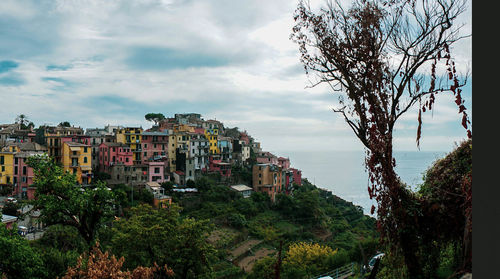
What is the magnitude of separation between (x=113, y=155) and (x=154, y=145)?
403 cm

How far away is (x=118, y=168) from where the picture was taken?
2672 centimetres

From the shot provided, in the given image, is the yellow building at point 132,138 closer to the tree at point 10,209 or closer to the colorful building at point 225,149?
the colorful building at point 225,149

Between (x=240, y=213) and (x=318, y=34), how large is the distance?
2229 centimetres

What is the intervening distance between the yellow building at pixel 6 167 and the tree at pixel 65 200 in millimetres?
17654

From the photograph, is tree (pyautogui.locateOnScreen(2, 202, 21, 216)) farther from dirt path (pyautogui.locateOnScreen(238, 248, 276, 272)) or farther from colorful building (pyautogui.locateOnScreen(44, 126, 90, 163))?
dirt path (pyautogui.locateOnScreen(238, 248, 276, 272))

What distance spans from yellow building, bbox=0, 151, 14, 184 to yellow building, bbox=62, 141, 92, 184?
10.2 ft

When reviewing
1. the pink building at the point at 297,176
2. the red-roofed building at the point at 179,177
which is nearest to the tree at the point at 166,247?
the red-roofed building at the point at 179,177

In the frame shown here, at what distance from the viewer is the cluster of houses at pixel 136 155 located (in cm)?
2314

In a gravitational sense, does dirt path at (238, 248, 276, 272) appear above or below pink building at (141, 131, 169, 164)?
below

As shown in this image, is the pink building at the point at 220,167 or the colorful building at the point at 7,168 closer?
the colorful building at the point at 7,168

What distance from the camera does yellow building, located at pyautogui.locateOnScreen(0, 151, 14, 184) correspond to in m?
21.6

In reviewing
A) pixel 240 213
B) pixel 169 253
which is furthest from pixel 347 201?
pixel 169 253

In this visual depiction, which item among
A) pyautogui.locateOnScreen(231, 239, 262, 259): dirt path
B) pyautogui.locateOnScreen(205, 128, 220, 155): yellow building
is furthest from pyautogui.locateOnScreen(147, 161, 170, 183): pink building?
pyautogui.locateOnScreen(231, 239, 262, 259): dirt path

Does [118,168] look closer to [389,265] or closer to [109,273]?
[109,273]
